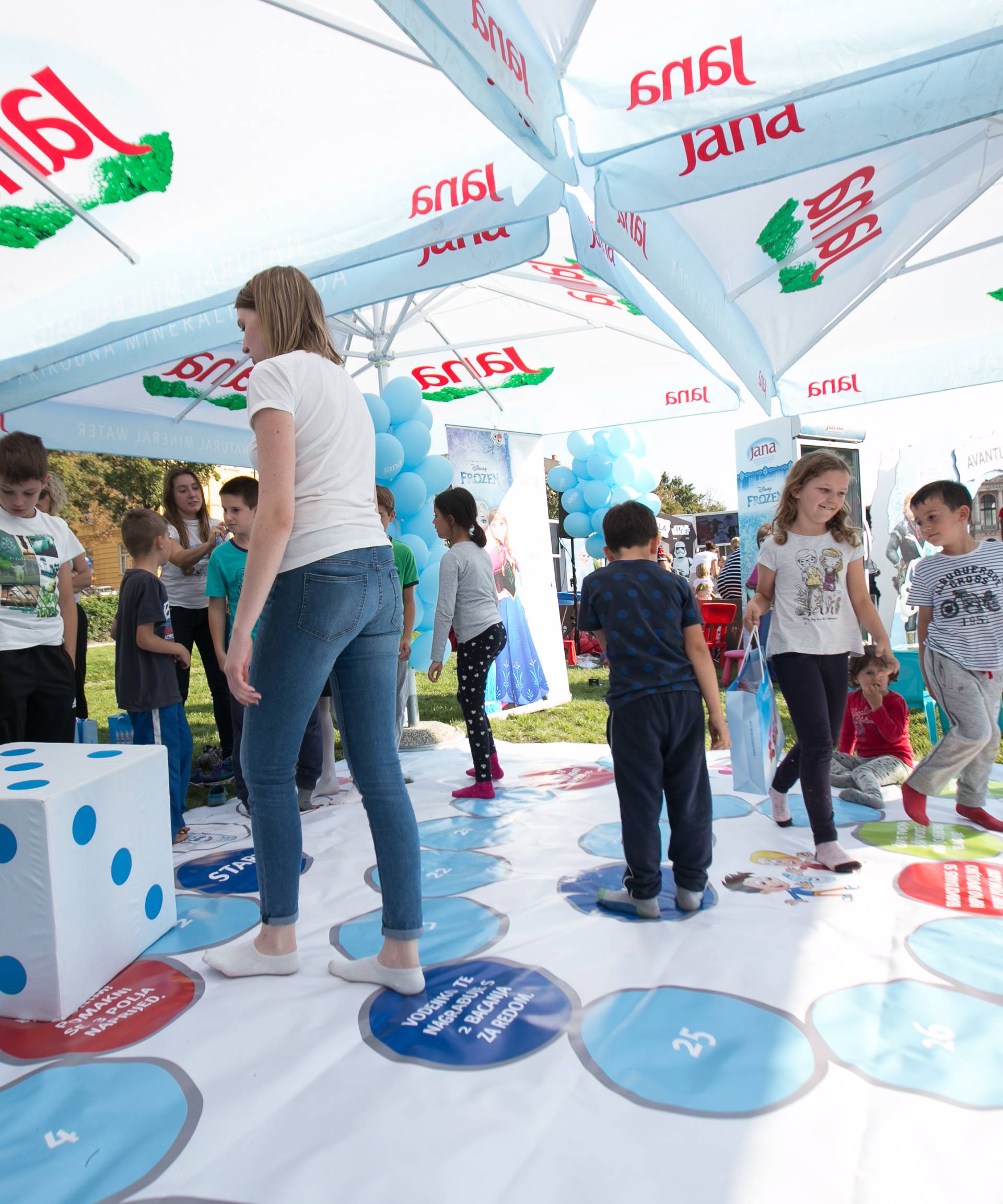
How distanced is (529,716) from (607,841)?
2.99m

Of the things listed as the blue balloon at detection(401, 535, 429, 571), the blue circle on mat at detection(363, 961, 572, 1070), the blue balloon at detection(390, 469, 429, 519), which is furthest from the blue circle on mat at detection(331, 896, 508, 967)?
the blue balloon at detection(390, 469, 429, 519)

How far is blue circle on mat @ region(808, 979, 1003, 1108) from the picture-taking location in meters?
1.43

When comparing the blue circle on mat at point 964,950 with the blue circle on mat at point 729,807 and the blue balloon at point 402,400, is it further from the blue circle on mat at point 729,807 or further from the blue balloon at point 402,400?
the blue balloon at point 402,400

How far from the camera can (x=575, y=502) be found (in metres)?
8.71

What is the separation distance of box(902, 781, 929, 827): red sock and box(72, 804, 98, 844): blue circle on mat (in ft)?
9.37

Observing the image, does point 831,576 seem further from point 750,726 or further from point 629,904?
point 629,904

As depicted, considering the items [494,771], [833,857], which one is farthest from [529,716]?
[833,857]

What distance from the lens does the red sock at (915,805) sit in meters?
2.96

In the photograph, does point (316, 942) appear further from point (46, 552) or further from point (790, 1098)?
point (46, 552)

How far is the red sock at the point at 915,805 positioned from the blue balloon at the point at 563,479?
619 centimetres

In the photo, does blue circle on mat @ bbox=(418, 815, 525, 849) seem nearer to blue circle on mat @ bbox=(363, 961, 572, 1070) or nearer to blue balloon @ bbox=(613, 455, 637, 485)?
blue circle on mat @ bbox=(363, 961, 572, 1070)

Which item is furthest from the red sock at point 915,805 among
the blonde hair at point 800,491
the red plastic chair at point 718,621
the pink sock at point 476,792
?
A: the red plastic chair at point 718,621

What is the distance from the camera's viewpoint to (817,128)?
2.27 meters

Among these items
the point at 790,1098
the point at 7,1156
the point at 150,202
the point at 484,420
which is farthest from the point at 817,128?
the point at 484,420
